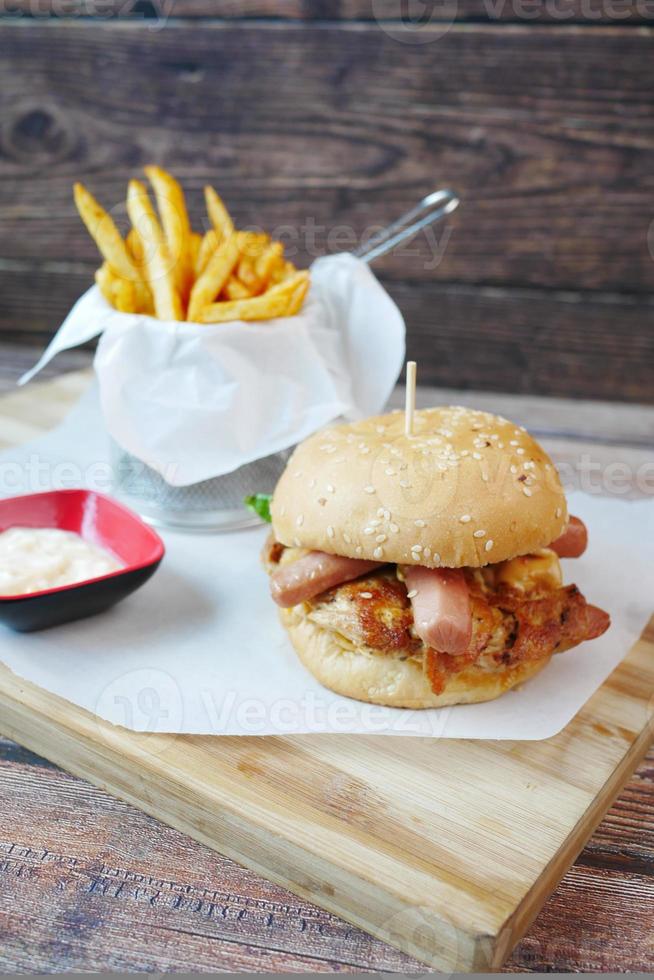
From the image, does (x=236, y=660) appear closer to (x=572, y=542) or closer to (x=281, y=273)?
(x=572, y=542)

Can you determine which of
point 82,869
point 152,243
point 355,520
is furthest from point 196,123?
point 82,869

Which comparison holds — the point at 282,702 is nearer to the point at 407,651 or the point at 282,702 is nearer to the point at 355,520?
the point at 407,651

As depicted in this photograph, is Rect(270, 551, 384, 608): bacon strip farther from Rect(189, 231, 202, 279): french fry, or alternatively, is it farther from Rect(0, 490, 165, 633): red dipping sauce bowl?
Rect(189, 231, 202, 279): french fry

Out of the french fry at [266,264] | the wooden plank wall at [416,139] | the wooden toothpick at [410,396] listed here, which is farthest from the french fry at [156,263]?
the wooden plank wall at [416,139]

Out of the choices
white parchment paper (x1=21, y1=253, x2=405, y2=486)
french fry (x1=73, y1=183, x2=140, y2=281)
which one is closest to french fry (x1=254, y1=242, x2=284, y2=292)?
white parchment paper (x1=21, y1=253, x2=405, y2=486)

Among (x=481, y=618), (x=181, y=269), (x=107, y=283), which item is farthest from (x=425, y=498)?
(x=107, y=283)

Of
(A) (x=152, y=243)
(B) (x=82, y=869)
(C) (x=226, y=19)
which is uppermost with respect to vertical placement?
(C) (x=226, y=19)

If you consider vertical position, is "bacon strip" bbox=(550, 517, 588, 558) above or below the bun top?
below
